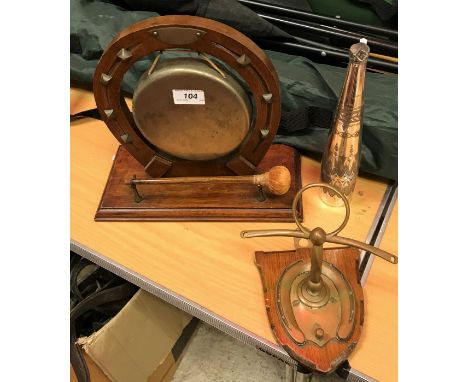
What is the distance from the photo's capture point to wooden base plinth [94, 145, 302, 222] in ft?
2.80

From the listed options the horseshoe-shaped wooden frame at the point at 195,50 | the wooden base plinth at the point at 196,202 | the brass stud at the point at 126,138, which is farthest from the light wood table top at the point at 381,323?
the brass stud at the point at 126,138

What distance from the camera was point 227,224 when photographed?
0.86 m

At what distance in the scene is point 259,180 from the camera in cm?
84

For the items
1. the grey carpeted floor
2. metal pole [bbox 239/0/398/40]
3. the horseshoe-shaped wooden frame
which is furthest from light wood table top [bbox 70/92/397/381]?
the grey carpeted floor

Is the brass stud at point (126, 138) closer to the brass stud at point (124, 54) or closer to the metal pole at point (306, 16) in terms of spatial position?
the brass stud at point (124, 54)

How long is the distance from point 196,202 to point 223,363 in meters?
0.62

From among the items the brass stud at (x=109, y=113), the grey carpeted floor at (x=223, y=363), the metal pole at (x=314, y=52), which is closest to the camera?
the brass stud at (x=109, y=113)

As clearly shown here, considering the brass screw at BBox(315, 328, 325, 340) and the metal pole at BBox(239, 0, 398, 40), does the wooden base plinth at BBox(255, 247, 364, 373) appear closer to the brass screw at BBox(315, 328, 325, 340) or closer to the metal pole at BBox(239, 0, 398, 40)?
the brass screw at BBox(315, 328, 325, 340)

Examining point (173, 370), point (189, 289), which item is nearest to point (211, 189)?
point (189, 289)

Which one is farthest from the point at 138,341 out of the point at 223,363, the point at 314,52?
the point at 314,52

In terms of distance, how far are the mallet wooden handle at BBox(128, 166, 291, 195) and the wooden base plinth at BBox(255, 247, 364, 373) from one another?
117 millimetres

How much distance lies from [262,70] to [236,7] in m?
0.32

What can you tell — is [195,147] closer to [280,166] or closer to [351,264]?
[280,166]

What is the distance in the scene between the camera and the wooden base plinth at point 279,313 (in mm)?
680
